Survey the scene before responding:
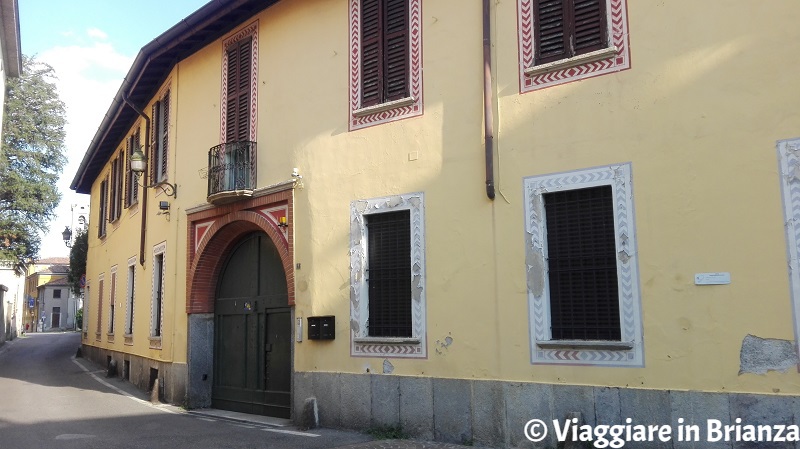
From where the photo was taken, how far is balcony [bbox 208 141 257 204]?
12.0 metres

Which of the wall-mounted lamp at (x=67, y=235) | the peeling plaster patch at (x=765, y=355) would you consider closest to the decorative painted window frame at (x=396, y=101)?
the peeling plaster patch at (x=765, y=355)

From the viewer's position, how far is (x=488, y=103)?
892cm

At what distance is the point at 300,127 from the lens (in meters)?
11.3

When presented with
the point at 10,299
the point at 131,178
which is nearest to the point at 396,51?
the point at 131,178

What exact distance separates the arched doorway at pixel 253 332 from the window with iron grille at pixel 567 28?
5.90 m

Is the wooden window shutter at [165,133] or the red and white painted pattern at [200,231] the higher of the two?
the wooden window shutter at [165,133]

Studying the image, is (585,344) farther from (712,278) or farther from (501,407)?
(712,278)

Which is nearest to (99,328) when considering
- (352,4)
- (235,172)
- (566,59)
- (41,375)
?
(41,375)

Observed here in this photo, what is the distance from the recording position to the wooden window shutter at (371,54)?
1030 cm

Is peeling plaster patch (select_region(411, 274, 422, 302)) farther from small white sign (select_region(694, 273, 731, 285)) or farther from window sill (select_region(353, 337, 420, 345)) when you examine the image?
small white sign (select_region(694, 273, 731, 285))

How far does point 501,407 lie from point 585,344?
1.31 meters

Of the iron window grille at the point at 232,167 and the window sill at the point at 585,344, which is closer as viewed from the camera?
the window sill at the point at 585,344

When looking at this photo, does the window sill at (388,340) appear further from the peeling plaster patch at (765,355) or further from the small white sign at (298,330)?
the peeling plaster patch at (765,355)

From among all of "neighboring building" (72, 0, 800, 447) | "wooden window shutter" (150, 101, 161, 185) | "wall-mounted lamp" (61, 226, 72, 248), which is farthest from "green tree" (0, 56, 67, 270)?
"neighboring building" (72, 0, 800, 447)
